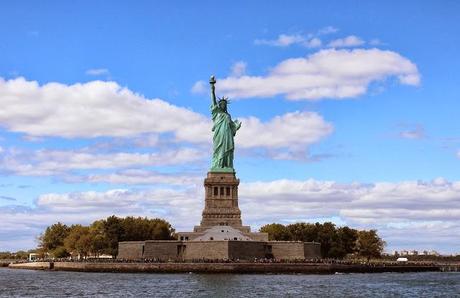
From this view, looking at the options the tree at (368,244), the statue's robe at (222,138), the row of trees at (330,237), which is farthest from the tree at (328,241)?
the statue's robe at (222,138)

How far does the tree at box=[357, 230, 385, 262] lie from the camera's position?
4870 inches

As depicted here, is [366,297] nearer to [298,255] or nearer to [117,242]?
[298,255]

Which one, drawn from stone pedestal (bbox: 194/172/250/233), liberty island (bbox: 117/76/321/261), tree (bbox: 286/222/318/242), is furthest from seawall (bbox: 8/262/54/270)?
tree (bbox: 286/222/318/242)

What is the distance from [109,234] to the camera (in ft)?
367

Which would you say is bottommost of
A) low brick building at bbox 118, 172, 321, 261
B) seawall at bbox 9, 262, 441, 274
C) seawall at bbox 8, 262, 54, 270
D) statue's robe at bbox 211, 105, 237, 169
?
seawall at bbox 9, 262, 441, 274

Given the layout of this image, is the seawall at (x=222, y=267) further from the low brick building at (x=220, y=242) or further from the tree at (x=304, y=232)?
the tree at (x=304, y=232)

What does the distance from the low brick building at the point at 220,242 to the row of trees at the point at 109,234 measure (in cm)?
1122

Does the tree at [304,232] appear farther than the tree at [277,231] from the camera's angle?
No

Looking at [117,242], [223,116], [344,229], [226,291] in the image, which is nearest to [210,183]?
[223,116]

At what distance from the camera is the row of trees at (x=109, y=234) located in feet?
367

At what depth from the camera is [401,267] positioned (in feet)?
341

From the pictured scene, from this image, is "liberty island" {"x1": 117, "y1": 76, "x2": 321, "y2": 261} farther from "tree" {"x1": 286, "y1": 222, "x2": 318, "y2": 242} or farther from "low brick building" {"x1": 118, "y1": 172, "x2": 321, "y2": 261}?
"tree" {"x1": 286, "y1": 222, "x2": 318, "y2": 242}

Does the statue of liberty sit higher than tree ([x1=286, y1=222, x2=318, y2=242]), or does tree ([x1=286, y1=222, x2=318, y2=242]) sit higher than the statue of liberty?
the statue of liberty

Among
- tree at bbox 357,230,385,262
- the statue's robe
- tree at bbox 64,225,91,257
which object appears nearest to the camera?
the statue's robe
